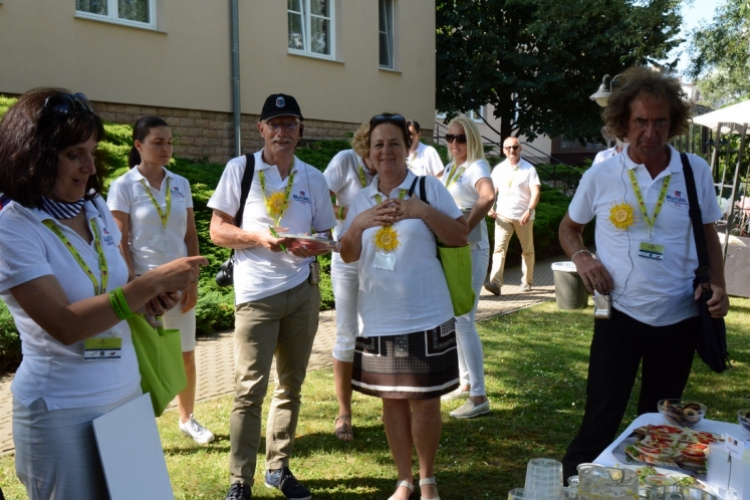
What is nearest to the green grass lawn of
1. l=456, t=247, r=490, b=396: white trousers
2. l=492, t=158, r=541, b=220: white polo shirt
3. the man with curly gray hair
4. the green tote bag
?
l=456, t=247, r=490, b=396: white trousers

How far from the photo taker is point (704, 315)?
11.3ft

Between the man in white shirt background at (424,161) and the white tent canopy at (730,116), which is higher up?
the white tent canopy at (730,116)

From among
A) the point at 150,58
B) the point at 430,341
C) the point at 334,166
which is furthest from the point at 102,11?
the point at 430,341

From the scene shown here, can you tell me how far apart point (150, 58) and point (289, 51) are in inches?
136

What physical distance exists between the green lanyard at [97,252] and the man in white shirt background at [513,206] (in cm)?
918

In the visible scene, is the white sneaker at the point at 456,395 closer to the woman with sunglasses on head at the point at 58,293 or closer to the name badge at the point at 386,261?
the name badge at the point at 386,261

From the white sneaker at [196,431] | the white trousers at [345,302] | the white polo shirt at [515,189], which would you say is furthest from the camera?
the white polo shirt at [515,189]

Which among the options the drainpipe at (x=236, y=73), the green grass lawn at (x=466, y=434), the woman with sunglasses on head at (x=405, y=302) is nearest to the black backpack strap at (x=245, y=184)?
the woman with sunglasses on head at (x=405, y=302)

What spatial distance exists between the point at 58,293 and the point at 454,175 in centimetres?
417

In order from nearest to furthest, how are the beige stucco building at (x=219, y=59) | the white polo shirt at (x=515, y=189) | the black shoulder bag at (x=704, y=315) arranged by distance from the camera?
the black shoulder bag at (x=704, y=315), the white polo shirt at (x=515, y=189), the beige stucco building at (x=219, y=59)

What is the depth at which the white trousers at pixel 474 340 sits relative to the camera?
5738 millimetres

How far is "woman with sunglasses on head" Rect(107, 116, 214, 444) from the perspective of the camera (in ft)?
16.2

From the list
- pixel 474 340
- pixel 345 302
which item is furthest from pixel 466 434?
pixel 345 302

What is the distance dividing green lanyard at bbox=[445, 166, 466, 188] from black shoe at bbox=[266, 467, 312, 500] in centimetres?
269
